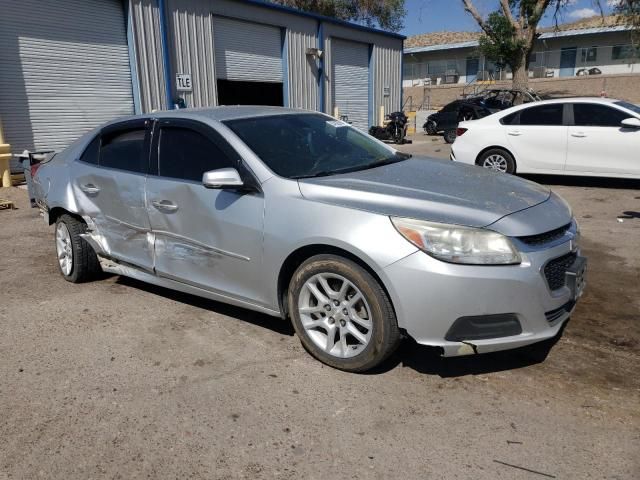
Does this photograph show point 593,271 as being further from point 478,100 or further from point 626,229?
point 478,100

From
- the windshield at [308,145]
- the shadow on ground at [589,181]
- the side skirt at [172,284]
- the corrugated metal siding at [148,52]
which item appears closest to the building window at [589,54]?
the shadow on ground at [589,181]

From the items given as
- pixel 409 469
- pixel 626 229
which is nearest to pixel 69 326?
pixel 409 469

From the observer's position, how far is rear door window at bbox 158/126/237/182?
12.4ft

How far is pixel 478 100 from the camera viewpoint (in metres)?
21.9

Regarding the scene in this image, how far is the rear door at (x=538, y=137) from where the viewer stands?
29.1 feet

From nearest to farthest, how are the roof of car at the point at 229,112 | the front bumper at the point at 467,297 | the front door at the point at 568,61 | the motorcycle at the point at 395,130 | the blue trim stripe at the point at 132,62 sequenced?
the front bumper at the point at 467,297 → the roof of car at the point at 229,112 → the blue trim stripe at the point at 132,62 → the motorcycle at the point at 395,130 → the front door at the point at 568,61

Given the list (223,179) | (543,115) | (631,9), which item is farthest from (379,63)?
(223,179)

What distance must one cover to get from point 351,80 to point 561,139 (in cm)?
1316

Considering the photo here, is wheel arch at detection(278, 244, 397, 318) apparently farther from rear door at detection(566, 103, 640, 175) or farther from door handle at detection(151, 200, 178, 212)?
rear door at detection(566, 103, 640, 175)

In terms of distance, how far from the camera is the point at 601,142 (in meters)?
8.52

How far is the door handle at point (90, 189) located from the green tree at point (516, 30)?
24.9 meters

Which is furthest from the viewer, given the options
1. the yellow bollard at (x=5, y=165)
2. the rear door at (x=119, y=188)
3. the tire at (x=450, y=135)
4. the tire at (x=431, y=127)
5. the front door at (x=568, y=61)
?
the front door at (x=568, y=61)

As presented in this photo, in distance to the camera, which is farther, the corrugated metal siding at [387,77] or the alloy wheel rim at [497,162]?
the corrugated metal siding at [387,77]

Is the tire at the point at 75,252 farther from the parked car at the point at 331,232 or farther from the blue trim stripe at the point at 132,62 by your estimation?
the blue trim stripe at the point at 132,62
